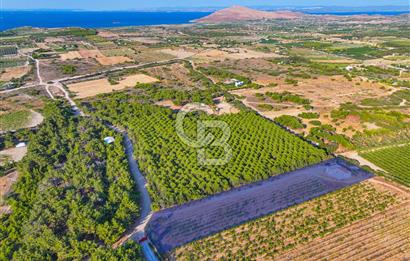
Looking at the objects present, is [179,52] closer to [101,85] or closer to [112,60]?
[112,60]

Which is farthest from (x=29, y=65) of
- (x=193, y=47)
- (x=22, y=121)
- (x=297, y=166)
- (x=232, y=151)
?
(x=297, y=166)

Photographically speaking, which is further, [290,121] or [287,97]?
[287,97]

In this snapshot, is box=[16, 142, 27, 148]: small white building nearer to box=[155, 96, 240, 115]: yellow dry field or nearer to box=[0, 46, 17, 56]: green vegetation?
box=[155, 96, 240, 115]: yellow dry field

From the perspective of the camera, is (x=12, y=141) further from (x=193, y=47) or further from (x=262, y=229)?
(x=193, y=47)

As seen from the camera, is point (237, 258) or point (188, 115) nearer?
point (237, 258)

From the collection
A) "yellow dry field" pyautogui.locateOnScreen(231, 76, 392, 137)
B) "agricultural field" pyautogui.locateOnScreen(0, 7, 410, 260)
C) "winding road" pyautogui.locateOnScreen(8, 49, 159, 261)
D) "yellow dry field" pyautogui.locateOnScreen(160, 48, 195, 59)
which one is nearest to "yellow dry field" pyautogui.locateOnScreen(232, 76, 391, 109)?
"yellow dry field" pyautogui.locateOnScreen(231, 76, 392, 137)

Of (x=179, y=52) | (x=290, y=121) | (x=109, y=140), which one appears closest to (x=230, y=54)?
(x=179, y=52)
